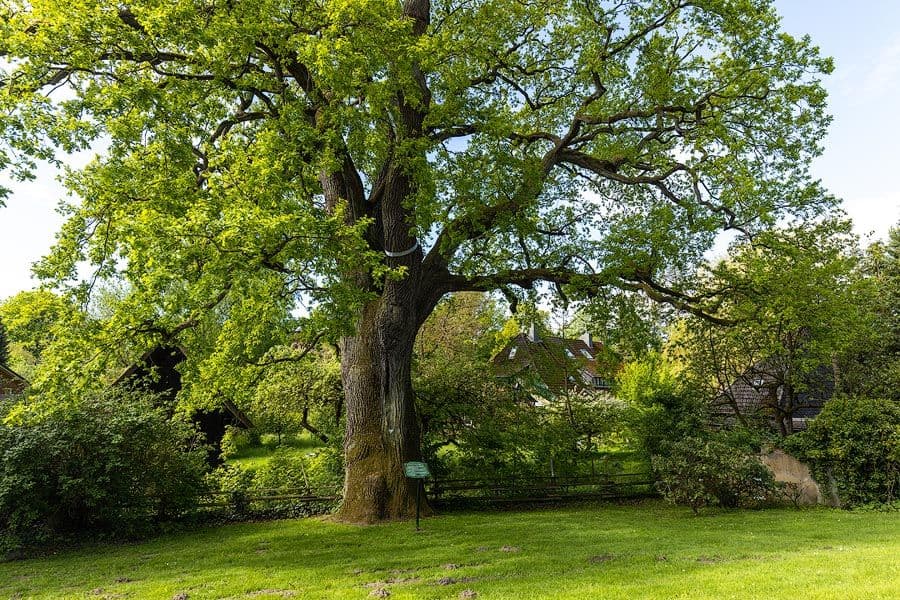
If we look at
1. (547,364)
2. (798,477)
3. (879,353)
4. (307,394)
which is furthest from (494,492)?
Answer: (879,353)

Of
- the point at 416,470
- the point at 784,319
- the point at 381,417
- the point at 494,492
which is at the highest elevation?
the point at 784,319

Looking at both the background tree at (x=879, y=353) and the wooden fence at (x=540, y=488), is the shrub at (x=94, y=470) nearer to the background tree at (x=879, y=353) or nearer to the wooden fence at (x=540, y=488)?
the wooden fence at (x=540, y=488)

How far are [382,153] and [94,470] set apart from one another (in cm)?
772

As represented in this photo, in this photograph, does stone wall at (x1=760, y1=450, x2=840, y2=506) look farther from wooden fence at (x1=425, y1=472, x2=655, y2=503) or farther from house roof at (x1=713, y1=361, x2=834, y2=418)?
wooden fence at (x1=425, y1=472, x2=655, y2=503)

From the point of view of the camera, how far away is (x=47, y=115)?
8.06 meters

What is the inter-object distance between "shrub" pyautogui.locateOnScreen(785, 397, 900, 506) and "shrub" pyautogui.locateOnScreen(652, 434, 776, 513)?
1497 millimetres

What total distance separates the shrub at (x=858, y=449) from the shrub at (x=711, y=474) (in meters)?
1.50

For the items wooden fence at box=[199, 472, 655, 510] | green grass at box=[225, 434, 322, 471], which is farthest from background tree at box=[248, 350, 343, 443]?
green grass at box=[225, 434, 322, 471]

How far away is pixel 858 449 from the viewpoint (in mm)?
12602

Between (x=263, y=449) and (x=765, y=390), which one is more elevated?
(x=765, y=390)

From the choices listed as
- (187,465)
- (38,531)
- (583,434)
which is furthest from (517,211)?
(38,531)

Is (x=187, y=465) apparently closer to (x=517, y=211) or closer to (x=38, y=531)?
(x=38, y=531)

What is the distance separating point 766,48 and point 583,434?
9.99 meters

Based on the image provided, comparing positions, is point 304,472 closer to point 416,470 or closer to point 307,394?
point 307,394
